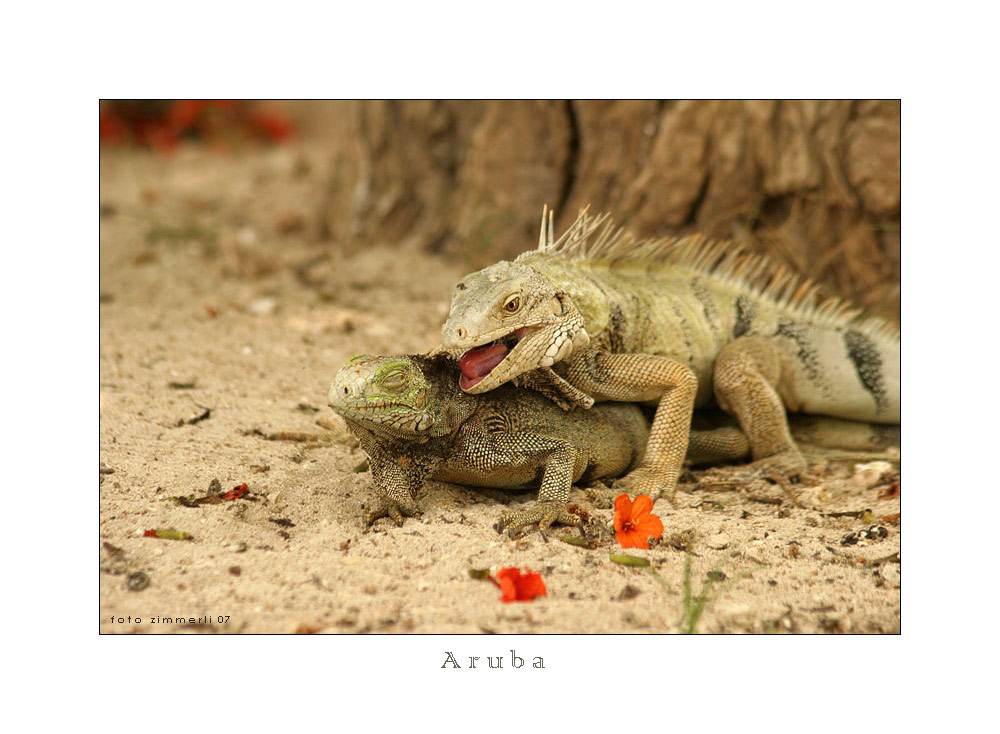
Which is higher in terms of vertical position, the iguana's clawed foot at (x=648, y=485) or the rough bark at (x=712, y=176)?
the rough bark at (x=712, y=176)

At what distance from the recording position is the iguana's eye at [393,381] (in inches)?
172

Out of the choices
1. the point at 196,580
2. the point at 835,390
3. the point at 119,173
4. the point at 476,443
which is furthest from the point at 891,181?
the point at 119,173

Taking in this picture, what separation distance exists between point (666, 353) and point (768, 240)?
2.45 meters

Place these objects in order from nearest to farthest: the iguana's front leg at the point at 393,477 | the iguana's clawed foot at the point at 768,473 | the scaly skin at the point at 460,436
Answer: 1. the scaly skin at the point at 460,436
2. the iguana's front leg at the point at 393,477
3. the iguana's clawed foot at the point at 768,473

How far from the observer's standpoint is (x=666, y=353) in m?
5.69

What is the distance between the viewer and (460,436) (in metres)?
4.83

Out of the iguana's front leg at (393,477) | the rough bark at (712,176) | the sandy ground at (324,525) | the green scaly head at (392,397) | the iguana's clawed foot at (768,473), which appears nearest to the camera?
the sandy ground at (324,525)

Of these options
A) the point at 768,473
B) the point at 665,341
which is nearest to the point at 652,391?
the point at 665,341

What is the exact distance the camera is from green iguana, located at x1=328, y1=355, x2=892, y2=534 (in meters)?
4.39

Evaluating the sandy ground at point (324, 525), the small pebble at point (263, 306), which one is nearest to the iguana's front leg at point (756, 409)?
the sandy ground at point (324, 525)

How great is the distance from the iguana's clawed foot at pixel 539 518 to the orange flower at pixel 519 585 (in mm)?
506

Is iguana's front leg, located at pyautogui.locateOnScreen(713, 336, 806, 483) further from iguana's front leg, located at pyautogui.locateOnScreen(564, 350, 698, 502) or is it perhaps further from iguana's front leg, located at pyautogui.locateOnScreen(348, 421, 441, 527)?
iguana's front leg, located at pyautogui.locateOnScreen(348, 421, 441, 527)

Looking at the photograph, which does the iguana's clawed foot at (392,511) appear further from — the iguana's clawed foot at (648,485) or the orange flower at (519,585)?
the iguana's clawed foot at (648,485)
